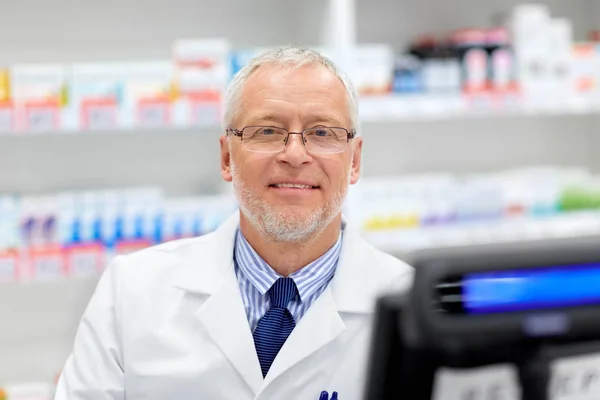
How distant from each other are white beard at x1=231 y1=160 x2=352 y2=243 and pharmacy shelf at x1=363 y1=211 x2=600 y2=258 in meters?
1.56

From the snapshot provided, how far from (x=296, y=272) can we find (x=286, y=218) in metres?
0.13

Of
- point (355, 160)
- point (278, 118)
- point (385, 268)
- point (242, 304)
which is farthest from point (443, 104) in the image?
point (242, 304)

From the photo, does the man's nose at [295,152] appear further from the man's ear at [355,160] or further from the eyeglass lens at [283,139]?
the man's ear at [355,160]

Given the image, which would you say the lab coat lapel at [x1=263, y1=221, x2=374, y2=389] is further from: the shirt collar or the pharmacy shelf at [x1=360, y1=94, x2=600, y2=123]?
the pharmacy shelf at [x1=360, y1=94, x2=600, y2=123]

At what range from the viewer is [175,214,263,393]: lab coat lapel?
1515mm

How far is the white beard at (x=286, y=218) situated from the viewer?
5.20 feet

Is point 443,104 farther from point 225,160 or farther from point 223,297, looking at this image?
point 223,297

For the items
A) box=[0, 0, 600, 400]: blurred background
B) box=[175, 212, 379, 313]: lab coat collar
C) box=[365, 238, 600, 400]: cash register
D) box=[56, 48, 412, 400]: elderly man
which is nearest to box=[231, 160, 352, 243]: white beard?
box=[56, 48, 412, 400]: elderly man

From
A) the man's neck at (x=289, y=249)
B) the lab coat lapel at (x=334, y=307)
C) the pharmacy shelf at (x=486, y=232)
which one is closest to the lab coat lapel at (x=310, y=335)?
the lab coat lapel at (x=334, y=307)

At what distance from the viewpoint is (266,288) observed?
161cm

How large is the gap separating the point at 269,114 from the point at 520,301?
118 centimetres

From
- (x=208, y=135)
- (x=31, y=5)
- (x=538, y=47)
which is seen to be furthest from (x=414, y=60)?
(x=31, y=5)

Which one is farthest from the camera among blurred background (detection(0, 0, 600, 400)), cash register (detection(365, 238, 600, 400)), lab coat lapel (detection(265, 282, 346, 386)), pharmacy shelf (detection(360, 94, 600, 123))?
pharmacy shelf (detection(360, 94, 600, 123))

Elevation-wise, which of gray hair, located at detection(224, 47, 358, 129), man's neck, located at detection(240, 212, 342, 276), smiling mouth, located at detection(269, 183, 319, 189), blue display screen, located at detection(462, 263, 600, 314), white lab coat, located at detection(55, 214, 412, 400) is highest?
gray hair, located at detection(224, 47, 358, 129)
